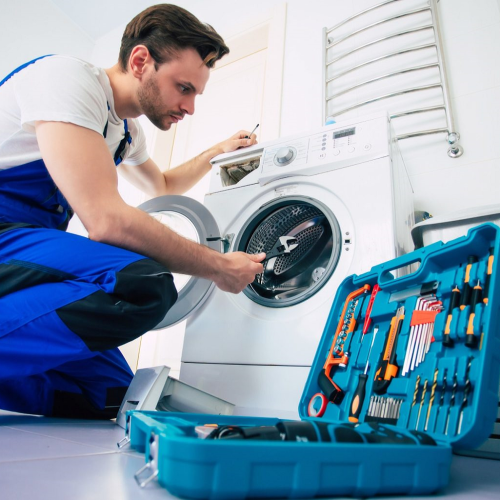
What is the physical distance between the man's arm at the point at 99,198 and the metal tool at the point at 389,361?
46cm

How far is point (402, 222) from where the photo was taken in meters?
1.14

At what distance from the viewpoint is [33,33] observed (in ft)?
9.59

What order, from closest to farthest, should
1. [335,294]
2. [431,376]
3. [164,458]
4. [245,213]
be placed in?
[164,458], [431,376], [335,294], [245,213]

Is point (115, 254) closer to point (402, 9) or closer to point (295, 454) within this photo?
point (295, 454)

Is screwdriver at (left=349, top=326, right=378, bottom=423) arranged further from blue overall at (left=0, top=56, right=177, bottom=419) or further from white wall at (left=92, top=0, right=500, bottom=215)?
white wall at (left=92, top=0, right=500, bottom=215)

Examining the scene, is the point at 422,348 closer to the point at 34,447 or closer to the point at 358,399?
the point at 358,399

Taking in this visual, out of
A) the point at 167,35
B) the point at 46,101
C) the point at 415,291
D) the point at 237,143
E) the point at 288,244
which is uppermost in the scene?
the point at 167,35

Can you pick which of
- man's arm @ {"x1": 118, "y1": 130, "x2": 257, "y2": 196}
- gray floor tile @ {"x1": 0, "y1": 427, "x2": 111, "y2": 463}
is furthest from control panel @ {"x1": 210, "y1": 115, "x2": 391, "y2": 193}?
gray floor tile @ {"x1": 0, "y1": 427, "x2": 111, "y2": 463}

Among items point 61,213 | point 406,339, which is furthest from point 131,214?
point 406,339

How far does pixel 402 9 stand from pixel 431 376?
1.95 meters

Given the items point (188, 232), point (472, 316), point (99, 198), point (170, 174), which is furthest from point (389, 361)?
point (170, 174)

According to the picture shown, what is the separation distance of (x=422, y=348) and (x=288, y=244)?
0.62m

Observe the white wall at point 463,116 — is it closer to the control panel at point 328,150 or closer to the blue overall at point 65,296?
the control panel at point 328,150

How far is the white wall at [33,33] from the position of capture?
2.71 meters
